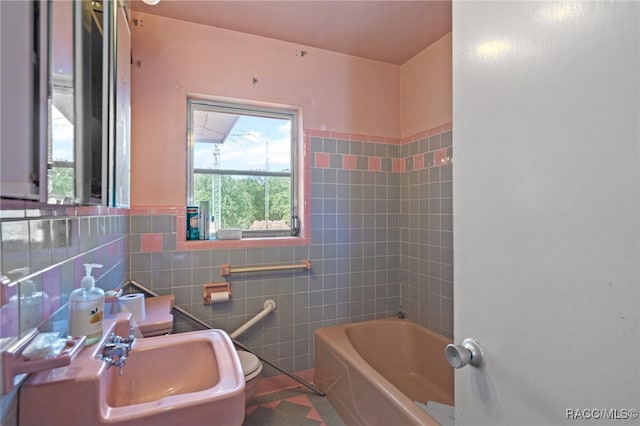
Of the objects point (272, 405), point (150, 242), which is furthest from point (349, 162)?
point (272, 405)

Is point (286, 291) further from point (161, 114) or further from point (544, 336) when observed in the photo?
point (544, 336)

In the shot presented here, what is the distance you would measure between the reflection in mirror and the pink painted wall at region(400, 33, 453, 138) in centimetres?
197

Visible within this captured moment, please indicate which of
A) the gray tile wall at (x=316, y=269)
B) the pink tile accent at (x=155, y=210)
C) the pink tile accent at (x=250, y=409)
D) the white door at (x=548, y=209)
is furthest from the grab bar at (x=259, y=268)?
the white door at (x=548, y=209)

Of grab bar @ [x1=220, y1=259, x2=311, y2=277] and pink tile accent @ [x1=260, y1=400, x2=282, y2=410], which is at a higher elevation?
grab bar @ [x1=220, y1=259, x2=311, y2=277]

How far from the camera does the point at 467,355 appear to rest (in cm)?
67

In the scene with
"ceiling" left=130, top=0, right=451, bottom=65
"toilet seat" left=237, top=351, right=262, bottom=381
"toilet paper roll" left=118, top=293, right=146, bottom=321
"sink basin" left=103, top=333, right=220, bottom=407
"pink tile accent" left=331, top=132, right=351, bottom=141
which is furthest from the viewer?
"pink tile accent" left=331, top=132, right=351, bottom=141

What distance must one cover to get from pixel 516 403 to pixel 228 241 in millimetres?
1742

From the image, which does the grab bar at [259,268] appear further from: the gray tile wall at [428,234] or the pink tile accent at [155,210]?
the gray tile wall at [428,234]

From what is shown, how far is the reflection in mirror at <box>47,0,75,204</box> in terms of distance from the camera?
23.8 inches

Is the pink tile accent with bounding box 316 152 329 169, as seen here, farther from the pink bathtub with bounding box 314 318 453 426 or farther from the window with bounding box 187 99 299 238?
the pink bathtub with bounding box 314 318 453 426

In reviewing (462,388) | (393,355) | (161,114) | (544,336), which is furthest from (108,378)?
(393,355)

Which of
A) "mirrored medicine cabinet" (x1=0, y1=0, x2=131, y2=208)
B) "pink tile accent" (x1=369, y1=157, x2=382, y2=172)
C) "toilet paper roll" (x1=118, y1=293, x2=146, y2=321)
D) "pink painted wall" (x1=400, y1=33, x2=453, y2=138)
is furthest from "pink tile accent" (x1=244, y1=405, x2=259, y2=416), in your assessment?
"pink painted wall" (x1=400, y1=33, x2=453, y2=138)

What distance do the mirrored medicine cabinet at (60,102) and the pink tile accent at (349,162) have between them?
1552 mm

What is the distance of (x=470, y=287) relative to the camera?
2.29 feet
